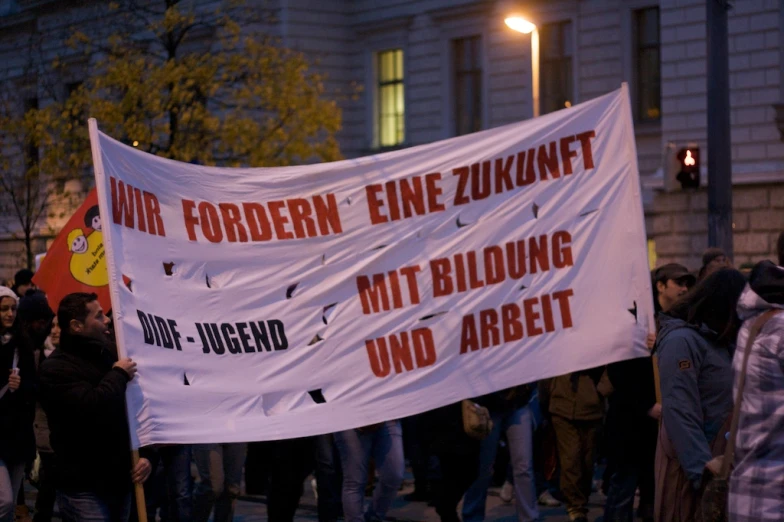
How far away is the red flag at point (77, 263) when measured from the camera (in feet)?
29.1

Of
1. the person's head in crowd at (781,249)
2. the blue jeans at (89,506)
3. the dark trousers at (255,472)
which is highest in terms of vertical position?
the person's head in crowd at (781,249)

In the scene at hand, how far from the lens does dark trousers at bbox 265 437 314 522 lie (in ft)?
28.0

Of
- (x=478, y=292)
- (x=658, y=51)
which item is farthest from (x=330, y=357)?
(x=658, y=51)

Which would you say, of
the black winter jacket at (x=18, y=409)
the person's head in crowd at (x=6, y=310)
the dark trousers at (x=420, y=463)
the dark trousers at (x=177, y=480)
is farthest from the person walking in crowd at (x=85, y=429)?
the dark trousers at (x=420, y=463)

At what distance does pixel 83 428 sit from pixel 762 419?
3076 mm

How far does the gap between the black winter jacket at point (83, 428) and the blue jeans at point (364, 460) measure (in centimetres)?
203

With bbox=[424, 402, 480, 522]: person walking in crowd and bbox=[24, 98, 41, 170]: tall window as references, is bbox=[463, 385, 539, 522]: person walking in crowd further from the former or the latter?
bbox=[24, 98, 41, 170]: tall window

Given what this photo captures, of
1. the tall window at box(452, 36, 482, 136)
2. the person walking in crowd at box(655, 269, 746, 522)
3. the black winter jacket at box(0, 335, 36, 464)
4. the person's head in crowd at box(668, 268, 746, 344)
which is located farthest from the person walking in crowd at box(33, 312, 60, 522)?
the tall window at box(452, 36, 482, 136)

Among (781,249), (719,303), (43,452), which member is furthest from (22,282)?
(781,249)

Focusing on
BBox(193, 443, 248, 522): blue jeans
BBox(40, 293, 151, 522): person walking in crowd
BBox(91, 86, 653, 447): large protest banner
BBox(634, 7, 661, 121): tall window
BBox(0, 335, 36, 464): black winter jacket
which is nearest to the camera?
BBox(40, 293, 151, 522): person walking in crowd

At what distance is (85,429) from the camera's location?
250 inches

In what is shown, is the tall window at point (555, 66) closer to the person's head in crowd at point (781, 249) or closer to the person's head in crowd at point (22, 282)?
the person's head in crowd at point (22, 282)

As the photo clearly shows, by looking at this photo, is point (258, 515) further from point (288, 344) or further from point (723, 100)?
point (723, 100)

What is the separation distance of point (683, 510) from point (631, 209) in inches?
69.6
